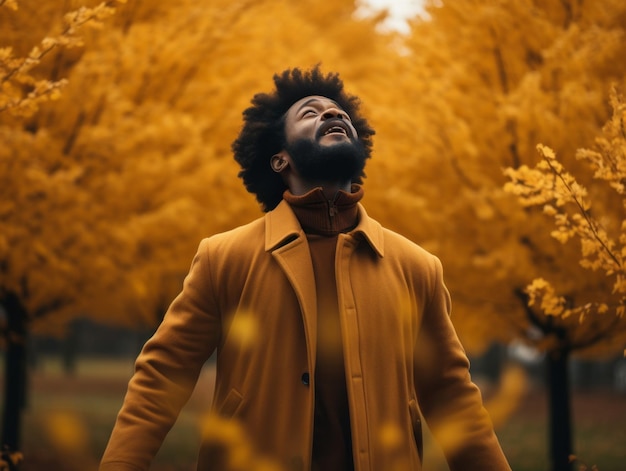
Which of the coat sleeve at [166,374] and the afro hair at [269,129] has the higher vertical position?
the afro hair at [269,129]

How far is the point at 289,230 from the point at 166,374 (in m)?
0.60

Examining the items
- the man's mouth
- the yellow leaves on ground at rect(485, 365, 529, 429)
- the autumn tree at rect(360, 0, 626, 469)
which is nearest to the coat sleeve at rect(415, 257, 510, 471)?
the man's mouth

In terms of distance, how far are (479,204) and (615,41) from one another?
4.81 feet

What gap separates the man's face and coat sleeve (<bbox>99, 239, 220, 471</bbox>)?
448 millimetres

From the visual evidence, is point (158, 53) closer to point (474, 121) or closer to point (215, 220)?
point (215, 220)

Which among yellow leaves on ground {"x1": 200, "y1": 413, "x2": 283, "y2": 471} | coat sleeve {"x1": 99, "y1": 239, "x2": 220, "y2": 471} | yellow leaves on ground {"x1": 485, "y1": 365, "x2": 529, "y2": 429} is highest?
coat sleeve {"x1": 99, "y1": 239, "x2": 220, "y2": 471}

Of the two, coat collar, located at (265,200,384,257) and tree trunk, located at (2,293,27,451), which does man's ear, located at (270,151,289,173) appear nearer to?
coat collar, located at (265,200,384,257)

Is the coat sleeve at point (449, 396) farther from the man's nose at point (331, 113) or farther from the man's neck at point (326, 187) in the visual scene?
the man's nose at point (331, 113)

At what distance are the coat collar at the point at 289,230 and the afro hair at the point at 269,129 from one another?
26 cm

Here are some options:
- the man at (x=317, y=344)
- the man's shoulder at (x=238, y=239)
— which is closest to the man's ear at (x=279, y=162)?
the man at (x=317, y=344)

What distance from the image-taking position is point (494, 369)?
65.0 ft

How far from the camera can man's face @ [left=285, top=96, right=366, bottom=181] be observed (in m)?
2.49

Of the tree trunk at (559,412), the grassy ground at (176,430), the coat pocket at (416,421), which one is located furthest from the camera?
the grassy ground at (176,430)

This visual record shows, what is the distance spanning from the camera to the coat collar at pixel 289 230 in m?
2.44
